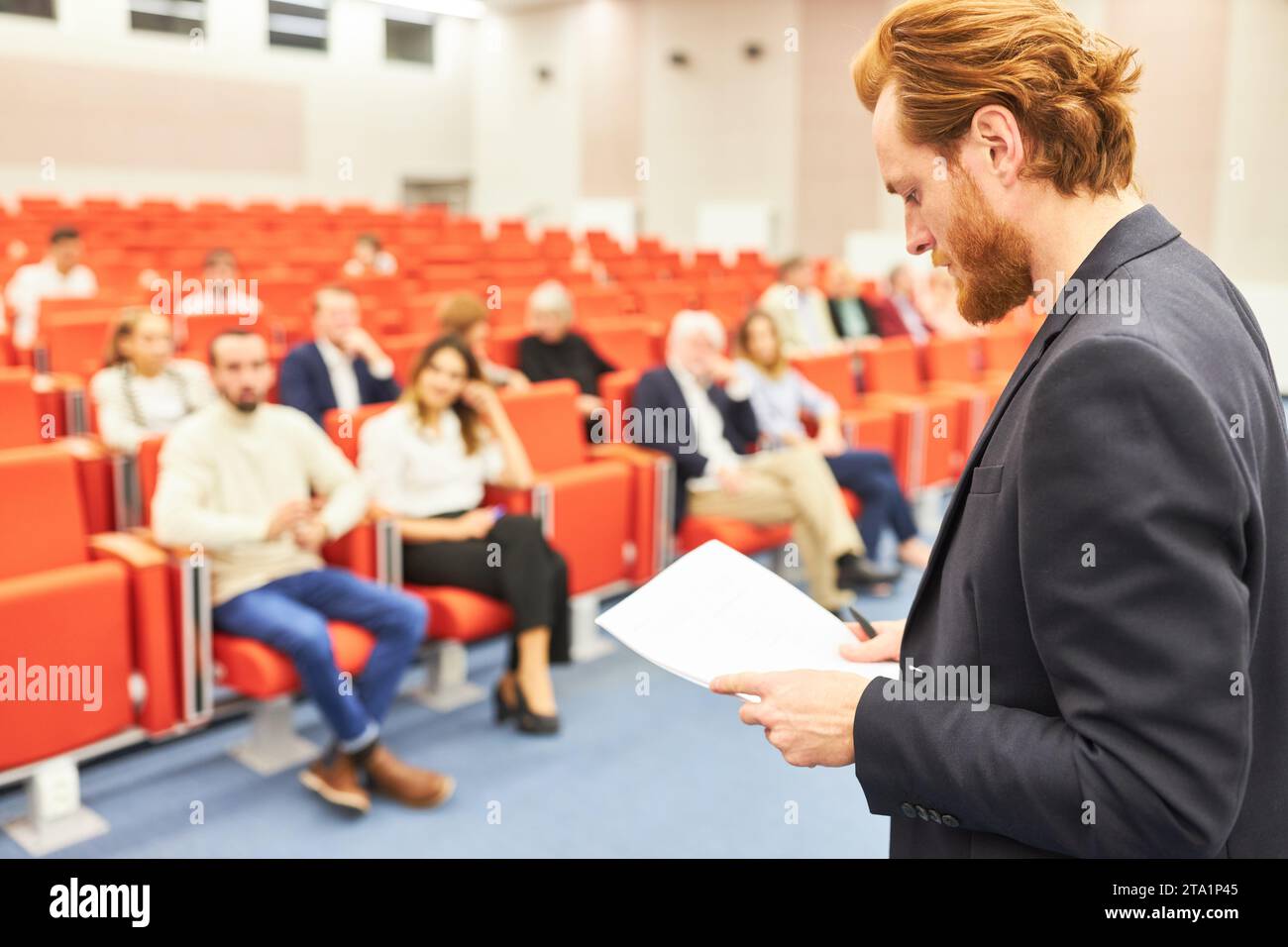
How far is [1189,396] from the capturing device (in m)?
0.68

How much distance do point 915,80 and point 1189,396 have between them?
1.04 feet

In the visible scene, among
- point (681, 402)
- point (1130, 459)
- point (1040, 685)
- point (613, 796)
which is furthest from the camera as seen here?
point (681, 402)

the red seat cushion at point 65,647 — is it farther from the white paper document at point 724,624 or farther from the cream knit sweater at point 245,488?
the white paper document at point 724,624

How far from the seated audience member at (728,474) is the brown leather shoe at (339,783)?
149 cm

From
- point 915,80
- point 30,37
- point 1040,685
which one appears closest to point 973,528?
point 1040,685

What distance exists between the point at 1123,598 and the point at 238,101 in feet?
48.4

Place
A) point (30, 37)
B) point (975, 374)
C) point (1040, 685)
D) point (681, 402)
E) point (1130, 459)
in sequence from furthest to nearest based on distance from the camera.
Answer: point (30, 37)
point (975, 374)
point (681, 402)
point (1040, 685)
point (1130, 459)

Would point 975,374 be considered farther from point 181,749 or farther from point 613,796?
point 181,749

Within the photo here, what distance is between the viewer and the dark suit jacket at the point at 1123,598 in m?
0.67

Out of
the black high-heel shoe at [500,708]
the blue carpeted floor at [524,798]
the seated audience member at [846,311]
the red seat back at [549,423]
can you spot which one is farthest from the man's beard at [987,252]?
the seated audience member at [846,311]

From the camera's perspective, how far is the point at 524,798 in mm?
2650

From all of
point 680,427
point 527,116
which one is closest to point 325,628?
point 680,427

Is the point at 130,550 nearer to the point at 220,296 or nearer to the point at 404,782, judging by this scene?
the point at 404,782

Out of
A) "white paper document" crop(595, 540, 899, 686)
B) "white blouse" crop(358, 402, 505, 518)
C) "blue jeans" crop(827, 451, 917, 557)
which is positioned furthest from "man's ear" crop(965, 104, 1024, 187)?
"blue jeans" crop(827, 451, 917, 557)
